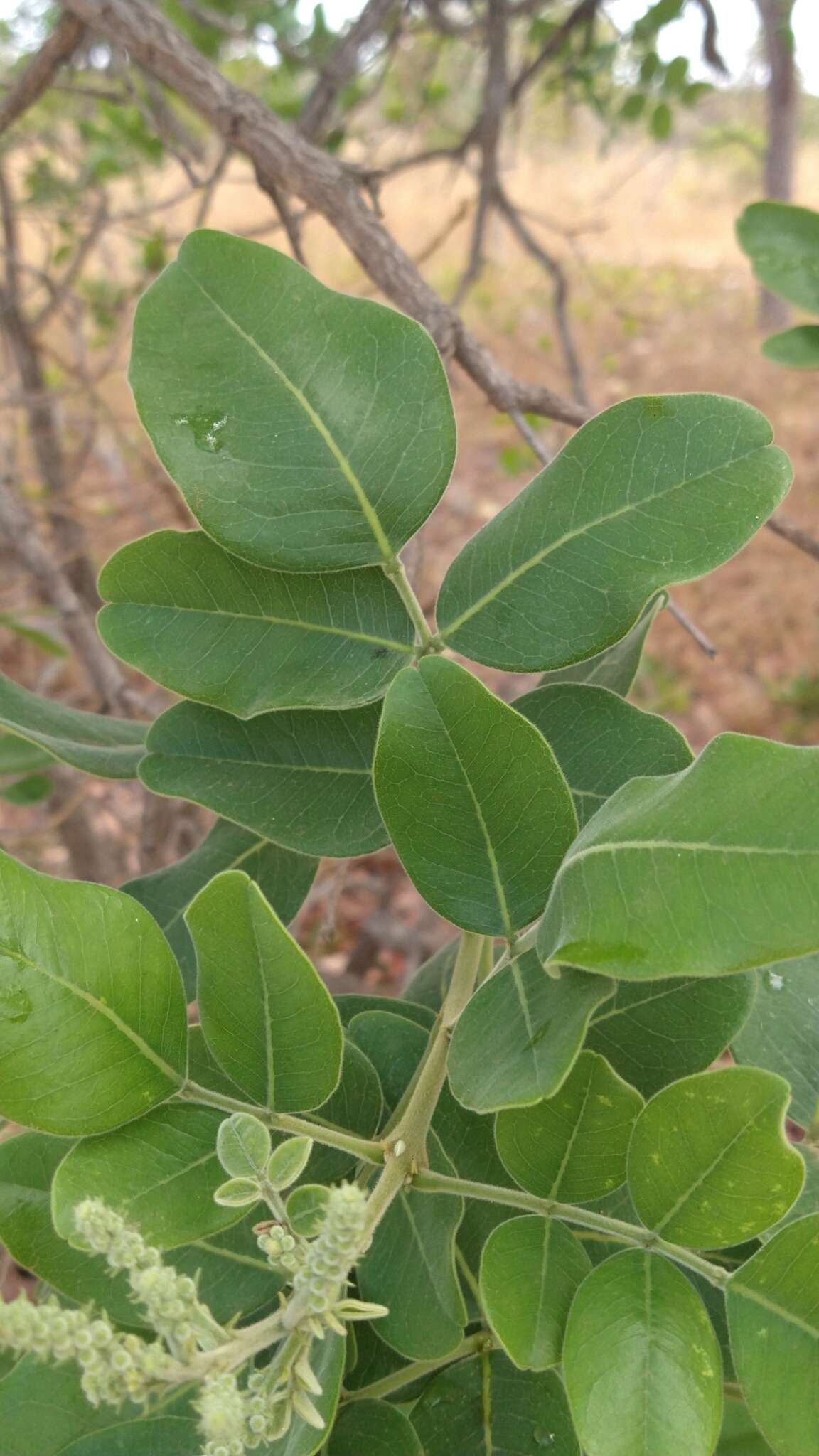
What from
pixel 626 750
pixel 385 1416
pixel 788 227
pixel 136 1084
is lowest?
pixel 385 1416

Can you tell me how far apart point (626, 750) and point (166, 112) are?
57.8 inches

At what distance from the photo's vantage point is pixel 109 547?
4.36m

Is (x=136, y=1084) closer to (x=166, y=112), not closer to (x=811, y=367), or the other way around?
(x=811, y=367)

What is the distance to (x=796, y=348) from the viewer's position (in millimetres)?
1210

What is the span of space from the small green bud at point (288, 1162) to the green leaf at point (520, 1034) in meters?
0.09

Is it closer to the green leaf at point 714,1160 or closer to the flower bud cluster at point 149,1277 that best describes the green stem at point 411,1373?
the green leaf at point 714,1160

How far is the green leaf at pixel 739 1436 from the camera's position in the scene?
773 mm

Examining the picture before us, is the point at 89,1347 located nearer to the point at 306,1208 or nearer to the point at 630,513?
the point at 306,1208

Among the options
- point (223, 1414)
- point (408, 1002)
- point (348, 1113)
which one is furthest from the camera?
point (408, 1002)

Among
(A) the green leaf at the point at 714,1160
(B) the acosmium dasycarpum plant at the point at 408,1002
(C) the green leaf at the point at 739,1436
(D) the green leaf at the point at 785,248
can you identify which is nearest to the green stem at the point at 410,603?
(B) the acosmium dasycarpum plant at the point at 408,1002

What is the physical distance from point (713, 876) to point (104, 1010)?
341 mm

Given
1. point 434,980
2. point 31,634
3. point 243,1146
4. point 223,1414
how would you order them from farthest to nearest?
point 31,634 < point 434,980 < point 243,1146 < point 223,1414

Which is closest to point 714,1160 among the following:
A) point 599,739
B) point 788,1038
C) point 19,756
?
point 788,1038

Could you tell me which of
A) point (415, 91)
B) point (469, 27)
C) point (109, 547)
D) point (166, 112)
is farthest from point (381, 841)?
point (109, 547)
